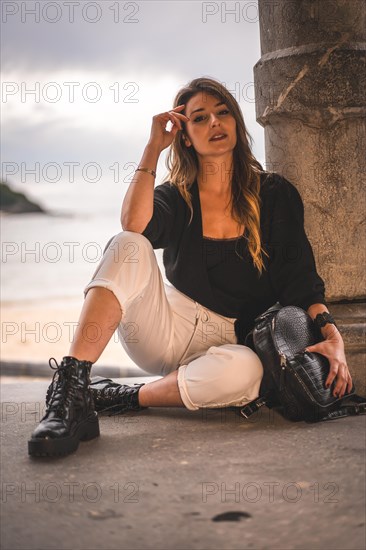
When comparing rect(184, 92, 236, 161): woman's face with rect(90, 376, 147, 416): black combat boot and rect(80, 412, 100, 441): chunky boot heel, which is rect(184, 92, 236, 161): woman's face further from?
rect(80, 412, 100, 441): chunky boot heel

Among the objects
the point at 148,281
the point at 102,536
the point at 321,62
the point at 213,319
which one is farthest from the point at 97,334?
the point at 321,62

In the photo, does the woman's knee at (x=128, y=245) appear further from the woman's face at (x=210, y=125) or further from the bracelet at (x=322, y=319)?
the bracelet at (x=322, y=319)

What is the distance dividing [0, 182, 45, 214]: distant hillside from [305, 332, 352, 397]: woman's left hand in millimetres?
7368

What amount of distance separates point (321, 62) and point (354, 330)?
1.24 m

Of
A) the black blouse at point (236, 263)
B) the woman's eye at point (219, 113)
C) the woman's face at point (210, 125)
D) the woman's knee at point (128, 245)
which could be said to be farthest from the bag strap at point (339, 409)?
the woman's eye at point (219, 113)

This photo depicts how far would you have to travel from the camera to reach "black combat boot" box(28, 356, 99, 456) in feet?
9.04

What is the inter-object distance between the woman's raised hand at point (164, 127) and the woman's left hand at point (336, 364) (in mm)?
1118

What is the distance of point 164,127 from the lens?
11.9ft

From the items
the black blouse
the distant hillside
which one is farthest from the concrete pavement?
the distant hillside

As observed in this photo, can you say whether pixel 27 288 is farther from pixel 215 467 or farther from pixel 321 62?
pixel 215 467

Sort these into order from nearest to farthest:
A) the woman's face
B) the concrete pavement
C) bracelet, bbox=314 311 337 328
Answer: the concrete pavement
bracelet, bbox=314 311 337 328
the woman's face

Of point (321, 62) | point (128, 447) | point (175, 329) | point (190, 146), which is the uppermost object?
point (321, 62)

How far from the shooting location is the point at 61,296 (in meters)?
12.4

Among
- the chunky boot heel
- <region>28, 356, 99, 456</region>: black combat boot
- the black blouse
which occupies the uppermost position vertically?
the black blouse
